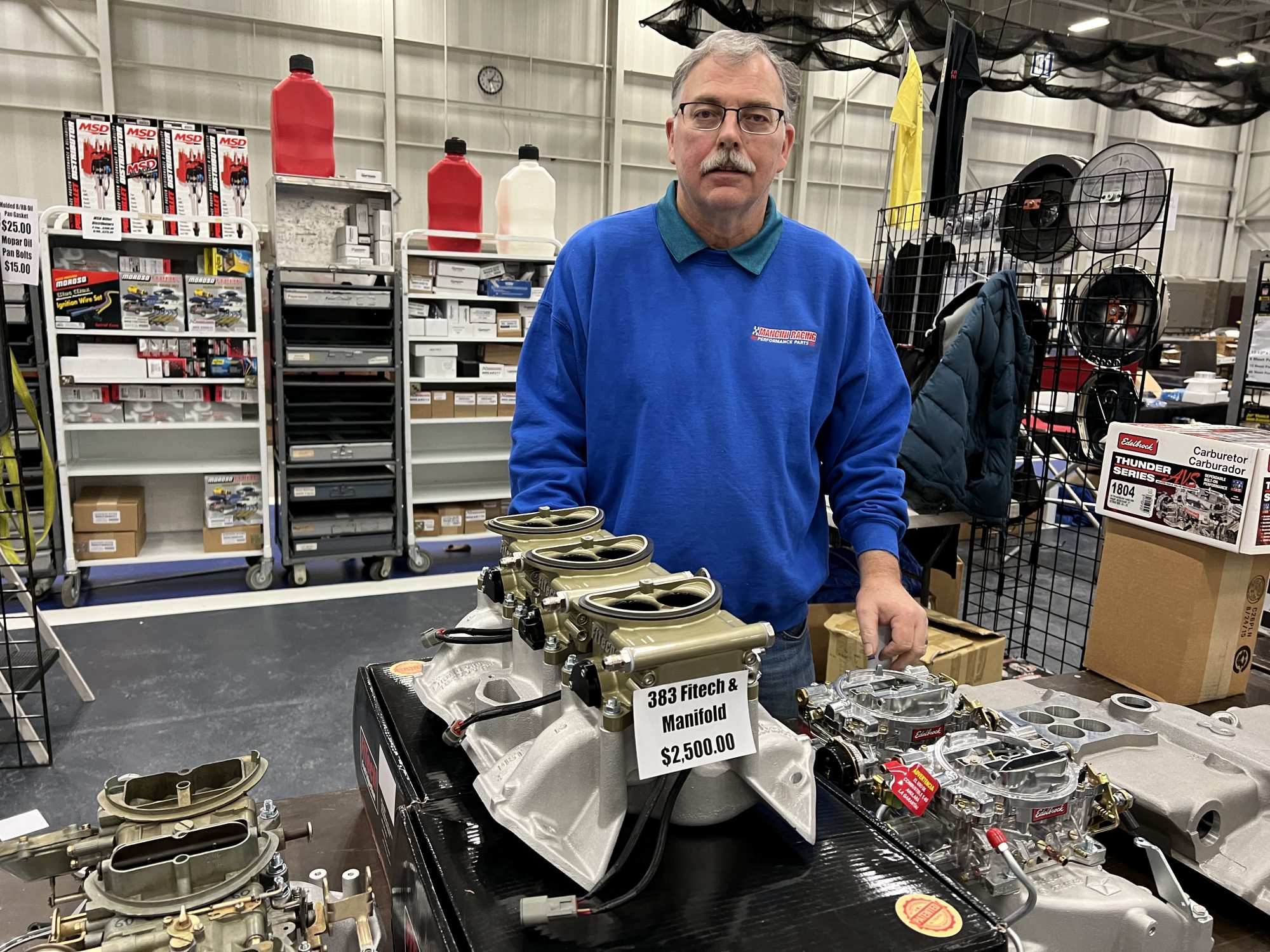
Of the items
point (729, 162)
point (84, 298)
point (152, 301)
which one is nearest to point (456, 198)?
point (152, 301)

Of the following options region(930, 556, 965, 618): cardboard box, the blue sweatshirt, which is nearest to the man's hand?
the blue sweatshirt

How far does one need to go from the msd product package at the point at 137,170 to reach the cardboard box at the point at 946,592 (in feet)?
13.3

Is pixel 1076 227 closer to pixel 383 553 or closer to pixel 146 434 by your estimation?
pixel 383 553

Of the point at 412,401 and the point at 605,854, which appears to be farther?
the point at 412,401

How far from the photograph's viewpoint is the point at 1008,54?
5.76 meters

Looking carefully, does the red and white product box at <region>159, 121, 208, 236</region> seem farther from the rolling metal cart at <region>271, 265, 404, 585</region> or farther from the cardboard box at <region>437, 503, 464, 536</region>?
the cardboard box at <region>437, 503, 464, 536</region>

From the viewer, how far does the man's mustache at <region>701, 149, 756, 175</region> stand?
133cm

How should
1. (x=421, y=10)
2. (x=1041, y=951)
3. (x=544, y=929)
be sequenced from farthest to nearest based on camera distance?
(x=421, y=10), (x=1041, y=951), (x=544, y=929)

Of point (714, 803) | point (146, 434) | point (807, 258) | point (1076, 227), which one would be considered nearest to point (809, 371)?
point (807, 258)

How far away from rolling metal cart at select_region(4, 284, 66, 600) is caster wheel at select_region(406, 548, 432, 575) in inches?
69.4

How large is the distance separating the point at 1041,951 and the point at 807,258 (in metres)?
1.08

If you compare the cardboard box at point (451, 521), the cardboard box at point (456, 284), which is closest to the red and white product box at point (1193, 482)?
the cardboard box at point (456, 284)

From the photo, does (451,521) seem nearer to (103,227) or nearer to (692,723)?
(103,227)

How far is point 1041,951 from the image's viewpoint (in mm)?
911
